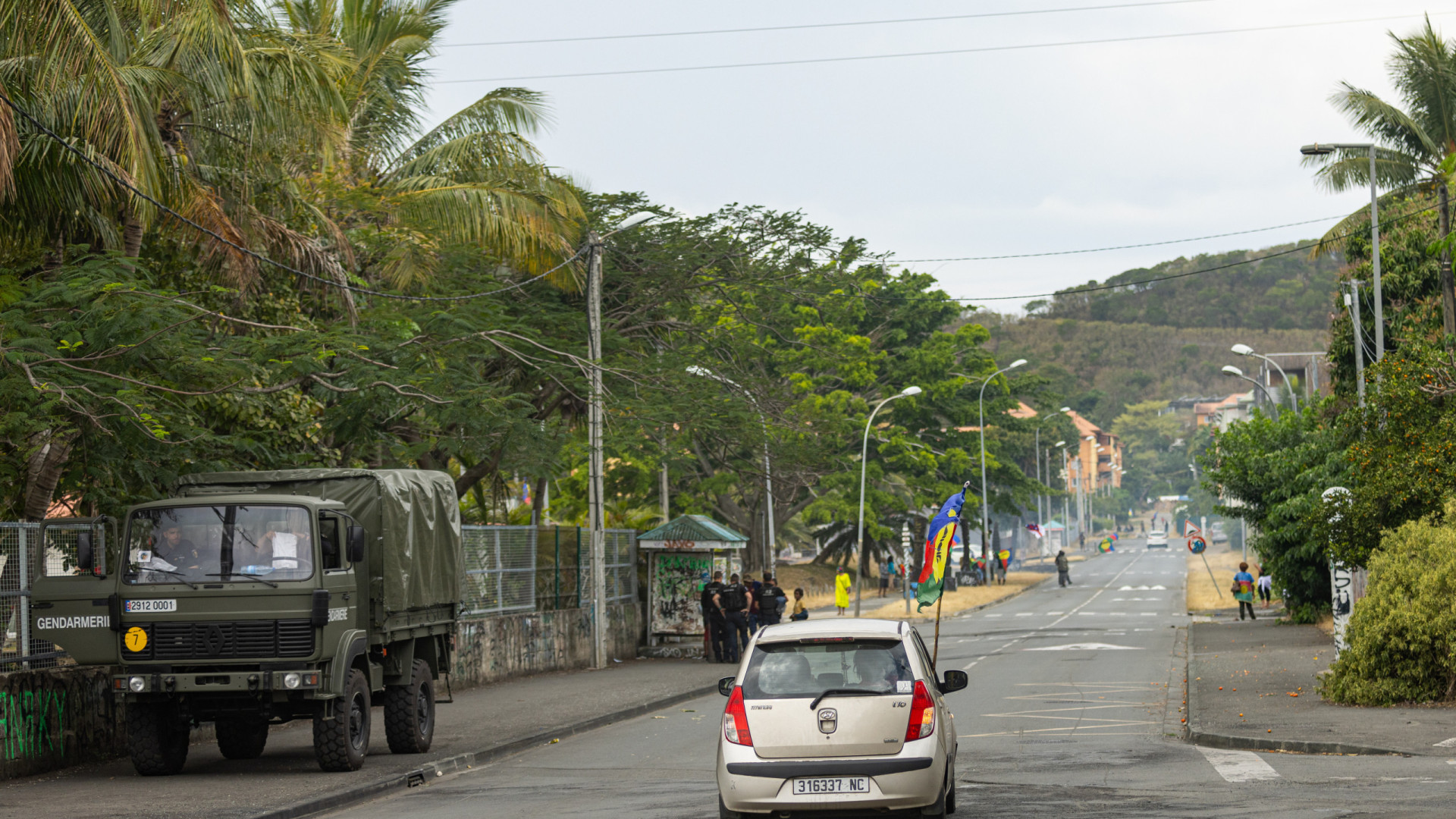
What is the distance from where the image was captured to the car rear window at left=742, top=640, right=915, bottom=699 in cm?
917

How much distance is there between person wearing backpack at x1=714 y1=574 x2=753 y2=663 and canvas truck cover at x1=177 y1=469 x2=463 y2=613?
1204 cm

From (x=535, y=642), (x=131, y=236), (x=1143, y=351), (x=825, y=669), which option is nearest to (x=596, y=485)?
(x=535, y=642)

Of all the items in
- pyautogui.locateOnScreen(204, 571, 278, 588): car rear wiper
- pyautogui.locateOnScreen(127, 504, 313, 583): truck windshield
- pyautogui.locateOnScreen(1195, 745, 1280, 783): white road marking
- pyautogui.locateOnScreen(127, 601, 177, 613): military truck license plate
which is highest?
pyautogui.locateOnScreen(127, 504, 313, 583): truck windshield

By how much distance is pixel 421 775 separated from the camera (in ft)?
43.4

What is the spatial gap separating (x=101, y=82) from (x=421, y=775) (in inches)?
274

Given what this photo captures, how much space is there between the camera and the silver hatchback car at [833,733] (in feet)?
29.1

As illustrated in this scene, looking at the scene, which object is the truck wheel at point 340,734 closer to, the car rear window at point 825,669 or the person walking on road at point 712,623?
the car rear window at point 825,669

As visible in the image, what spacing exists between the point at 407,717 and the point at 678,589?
15.4 m

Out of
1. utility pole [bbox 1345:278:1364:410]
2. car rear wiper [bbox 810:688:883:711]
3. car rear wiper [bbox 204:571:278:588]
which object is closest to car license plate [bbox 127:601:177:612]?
car rear wiper [bbox 204:571:278:588]

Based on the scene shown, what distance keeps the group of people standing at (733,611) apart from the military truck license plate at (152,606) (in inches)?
604

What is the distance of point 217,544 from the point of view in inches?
500

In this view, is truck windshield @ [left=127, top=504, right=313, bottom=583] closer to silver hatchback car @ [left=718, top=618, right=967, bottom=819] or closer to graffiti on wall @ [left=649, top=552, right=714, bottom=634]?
silver hatchback car @ [left=718, top=618, right=967, bottom=819]

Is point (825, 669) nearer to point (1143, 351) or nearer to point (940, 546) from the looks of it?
point (940, 546)

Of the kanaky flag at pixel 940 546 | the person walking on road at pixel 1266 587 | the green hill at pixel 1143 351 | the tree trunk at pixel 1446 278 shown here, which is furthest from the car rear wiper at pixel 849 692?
the green hill at pixel 1143 351
